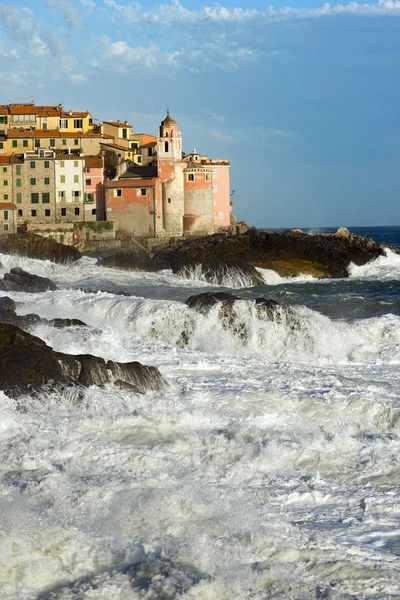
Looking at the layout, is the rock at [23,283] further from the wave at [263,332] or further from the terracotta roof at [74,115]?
the terracotta roof at [74,115]

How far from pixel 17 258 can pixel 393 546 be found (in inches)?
1758

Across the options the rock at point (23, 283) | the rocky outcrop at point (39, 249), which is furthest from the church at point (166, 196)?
the rock at point (23, 283)

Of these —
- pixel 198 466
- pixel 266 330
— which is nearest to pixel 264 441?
pixel 198 466

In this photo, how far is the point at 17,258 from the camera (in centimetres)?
5434

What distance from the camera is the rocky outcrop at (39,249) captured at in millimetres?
55781

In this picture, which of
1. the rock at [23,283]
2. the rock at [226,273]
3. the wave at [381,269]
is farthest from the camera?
the wave at [381,269]

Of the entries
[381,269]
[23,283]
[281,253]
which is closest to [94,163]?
[281,253]

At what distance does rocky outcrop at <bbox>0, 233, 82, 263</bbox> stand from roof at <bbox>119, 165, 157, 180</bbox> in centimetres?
851

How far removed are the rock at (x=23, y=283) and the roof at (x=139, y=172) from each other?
2215cm

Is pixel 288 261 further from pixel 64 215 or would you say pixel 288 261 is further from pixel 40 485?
pixel 40 485

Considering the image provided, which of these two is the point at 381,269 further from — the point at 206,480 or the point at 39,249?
the point at 206,480

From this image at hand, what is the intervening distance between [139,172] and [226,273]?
680 inches

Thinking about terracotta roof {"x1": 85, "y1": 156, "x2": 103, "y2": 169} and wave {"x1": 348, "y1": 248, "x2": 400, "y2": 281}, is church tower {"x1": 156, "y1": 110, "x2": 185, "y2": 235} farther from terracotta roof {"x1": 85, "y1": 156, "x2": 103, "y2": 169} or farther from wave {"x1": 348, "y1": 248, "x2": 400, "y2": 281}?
wave {"x1": 348, "y1": 248, "x2": 400, "y2": 281}

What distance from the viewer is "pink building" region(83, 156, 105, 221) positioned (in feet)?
210
